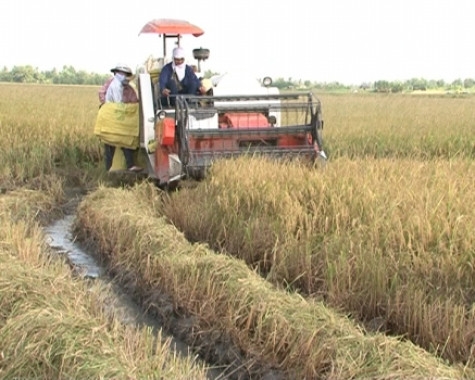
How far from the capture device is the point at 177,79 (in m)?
8.46

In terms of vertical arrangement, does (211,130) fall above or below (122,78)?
below

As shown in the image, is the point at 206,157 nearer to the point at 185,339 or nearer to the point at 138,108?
the point at 138,108

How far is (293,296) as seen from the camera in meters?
4.20

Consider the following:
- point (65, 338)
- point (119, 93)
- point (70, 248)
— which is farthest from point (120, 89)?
point (65, 338)

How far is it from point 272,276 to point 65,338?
1902 mm

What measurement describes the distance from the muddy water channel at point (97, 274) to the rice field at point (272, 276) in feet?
0.31

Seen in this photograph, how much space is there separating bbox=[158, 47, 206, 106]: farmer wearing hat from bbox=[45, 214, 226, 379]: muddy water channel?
2.00m

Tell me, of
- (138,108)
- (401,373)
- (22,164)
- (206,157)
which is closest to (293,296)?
(401,373)

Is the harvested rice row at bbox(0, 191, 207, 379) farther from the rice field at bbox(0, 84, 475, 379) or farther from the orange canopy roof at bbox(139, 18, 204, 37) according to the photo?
the orange canopy roof at bbox(139, 18, 204, 37)

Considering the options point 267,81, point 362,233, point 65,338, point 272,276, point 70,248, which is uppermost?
point 267,81

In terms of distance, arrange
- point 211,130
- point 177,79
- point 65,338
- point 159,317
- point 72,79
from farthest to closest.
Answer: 1. point 72,79
2. point 177,79
3. point 211,130
4. point 159,317
5. point 65,338

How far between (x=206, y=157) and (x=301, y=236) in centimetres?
258

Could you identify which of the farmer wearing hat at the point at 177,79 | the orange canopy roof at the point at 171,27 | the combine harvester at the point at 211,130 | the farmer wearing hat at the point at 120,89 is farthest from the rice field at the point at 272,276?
the orange canopy roof at the point at 171,27

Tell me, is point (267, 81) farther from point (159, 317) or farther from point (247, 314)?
point (247, 314)
